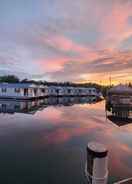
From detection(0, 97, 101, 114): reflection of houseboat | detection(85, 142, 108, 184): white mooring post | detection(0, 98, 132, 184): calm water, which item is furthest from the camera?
detection(0, 97, 101, 114): reflection of houseboat

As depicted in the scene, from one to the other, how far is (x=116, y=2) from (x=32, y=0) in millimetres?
5220

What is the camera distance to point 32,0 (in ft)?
31.9

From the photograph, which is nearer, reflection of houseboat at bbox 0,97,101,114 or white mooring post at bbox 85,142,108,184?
white mooring post at bbox 85,142,108,184

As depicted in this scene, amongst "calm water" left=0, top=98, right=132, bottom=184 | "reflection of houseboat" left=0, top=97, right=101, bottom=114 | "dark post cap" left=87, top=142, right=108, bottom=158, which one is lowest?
"calm water" left=0, top=98, right=132, bottom=184

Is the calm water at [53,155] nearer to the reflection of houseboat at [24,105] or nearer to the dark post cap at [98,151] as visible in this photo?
the dark post cap at [98,151]

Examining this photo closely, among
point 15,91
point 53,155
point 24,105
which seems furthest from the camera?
point 15,91

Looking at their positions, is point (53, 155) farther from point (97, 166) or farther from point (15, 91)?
point (15, 91)

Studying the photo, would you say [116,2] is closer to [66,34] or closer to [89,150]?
[66,34]

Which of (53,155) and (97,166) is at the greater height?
(97,166)

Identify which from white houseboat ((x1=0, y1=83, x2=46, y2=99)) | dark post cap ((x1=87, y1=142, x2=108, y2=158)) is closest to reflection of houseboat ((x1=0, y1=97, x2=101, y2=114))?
white houseboat ((x1=0, y1=83, x2=46, y2=99))

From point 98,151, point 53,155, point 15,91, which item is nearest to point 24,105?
point 15,91

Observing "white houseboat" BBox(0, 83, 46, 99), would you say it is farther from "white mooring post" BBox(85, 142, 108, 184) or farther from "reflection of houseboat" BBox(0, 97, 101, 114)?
"white mooring post" BBox(85, 142, 108, 184)

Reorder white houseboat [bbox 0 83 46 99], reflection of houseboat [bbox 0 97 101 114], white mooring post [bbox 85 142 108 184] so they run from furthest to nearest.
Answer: white houseboat [bbox 0 83 46 99] → reflection of houseboat [bbox 0 97 101 114] → white mooring post [bbox 85 142 108 184]

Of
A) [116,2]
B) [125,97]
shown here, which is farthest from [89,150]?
[125,97]
